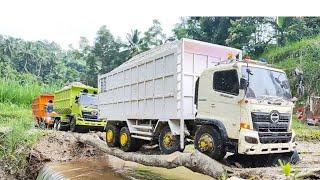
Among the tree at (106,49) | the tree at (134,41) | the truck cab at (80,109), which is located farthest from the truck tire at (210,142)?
the tree at (134,41)

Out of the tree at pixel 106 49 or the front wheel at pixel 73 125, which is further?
the tree at pixel 106 49

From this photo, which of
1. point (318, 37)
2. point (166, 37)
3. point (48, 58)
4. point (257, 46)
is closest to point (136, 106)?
point (257, 46)

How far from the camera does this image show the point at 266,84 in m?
5.47

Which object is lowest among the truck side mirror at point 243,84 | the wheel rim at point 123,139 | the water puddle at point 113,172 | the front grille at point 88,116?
the water puddle at point 113,172

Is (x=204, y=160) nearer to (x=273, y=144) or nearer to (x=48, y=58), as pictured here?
(x=273, y=144)

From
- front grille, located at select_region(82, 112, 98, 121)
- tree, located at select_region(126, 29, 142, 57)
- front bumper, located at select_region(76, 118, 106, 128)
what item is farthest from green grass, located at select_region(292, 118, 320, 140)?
tree, located at select_region(126, 29, 142, 57)

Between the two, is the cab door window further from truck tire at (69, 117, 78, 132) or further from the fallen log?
truck tire at (69, 117, 78, 132)

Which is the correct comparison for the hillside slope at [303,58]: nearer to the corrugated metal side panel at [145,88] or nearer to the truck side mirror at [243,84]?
the corrugated metal side panel at [145,88]

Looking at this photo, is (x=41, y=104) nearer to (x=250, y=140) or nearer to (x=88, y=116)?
(x=88, y=116)

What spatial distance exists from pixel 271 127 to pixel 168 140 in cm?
160

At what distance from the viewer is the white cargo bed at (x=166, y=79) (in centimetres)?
612

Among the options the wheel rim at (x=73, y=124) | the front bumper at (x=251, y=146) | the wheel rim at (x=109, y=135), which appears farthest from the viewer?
the wheel rim at (x=73, y=124)

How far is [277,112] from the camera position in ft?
17.7

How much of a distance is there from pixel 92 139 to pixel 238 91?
4313 millimetres
